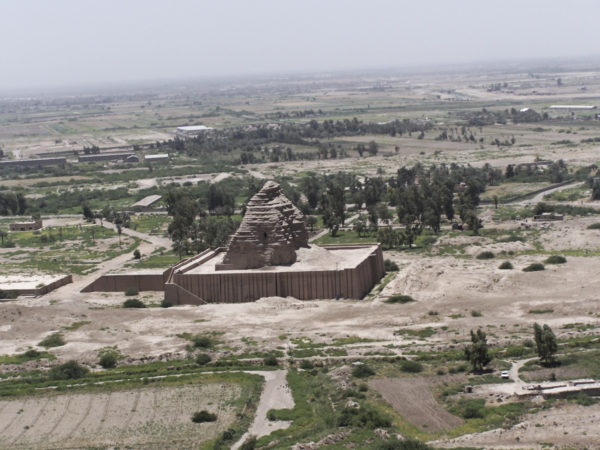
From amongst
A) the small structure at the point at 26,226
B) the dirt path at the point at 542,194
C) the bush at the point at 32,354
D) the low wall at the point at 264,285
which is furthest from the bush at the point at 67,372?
the dirt path at the point at 542,194

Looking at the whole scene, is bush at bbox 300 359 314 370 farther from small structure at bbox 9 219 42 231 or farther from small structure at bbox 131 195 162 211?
small structure at bbox 131 195 162 211

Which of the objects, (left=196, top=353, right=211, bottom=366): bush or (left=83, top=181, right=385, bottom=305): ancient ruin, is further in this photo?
(left=83, top=181, right=385, bottom=305): ancient ruin

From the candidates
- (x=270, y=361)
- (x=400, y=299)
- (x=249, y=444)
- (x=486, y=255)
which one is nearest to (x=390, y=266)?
(x=486, y=255)

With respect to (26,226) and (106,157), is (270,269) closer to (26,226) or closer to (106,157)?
(26,226)

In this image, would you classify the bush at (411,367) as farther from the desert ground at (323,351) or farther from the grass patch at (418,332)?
the grass patch at (418,332)

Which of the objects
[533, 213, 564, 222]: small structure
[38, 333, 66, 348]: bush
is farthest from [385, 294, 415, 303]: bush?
[533, 213, 564, 222]: small structure

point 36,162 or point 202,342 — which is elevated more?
point 202,342
